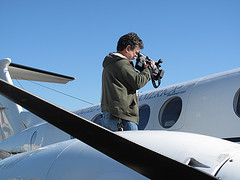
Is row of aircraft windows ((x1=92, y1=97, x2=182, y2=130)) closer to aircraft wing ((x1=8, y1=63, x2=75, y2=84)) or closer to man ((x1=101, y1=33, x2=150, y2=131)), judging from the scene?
man ((x1=101, y1=33, x2=150, y2=131))

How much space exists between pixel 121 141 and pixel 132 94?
4.91 ft

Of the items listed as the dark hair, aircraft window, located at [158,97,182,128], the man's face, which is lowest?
aircraft window, located at [158,97,182,128]

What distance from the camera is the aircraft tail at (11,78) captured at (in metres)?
9.82

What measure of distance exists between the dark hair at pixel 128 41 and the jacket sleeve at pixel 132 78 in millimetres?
312

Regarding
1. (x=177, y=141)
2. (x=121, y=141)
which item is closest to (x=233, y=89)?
(x=177, y=141)

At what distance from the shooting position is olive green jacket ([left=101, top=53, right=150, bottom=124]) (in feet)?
9.19

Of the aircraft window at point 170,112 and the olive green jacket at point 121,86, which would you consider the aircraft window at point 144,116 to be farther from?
the olive green jacket at point 121,86

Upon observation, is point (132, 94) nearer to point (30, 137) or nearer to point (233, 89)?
point (233, 89)

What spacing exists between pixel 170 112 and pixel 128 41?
2.44m

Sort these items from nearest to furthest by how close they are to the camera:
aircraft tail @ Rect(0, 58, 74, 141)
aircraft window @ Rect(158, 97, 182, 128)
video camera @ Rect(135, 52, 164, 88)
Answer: video camera @ Rect(135, 52, 164, 88) → aircraft window @ Rect(158, 97, 182, 128) → aircraft tail @ Rect(0, 58, 74, 141)

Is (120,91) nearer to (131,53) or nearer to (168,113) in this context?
(131,53)

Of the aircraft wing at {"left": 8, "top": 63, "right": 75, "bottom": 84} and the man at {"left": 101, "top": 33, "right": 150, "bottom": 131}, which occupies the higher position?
the man at {"left": 101, "top": 33, "right": 150, "bottom": 131}

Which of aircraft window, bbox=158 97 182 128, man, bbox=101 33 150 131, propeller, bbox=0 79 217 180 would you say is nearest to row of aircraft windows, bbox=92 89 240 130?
aircraft window, bbox=158 97 182 128

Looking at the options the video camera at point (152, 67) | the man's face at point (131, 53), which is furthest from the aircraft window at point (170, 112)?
the man's face at point (131, 53)
